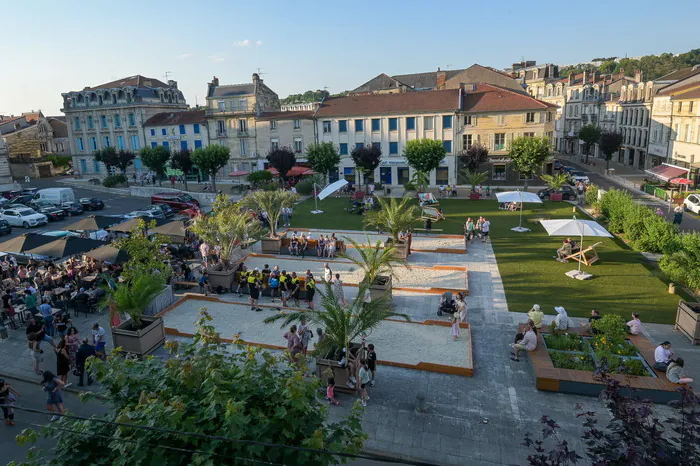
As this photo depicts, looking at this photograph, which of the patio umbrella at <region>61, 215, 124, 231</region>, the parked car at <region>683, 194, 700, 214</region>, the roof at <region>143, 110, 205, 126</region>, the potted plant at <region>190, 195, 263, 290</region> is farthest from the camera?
the roof at <region>143, 110, 205, 126</region>

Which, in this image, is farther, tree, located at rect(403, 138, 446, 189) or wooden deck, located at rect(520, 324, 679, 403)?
tree, located at rect(403, 138, 446, 189)

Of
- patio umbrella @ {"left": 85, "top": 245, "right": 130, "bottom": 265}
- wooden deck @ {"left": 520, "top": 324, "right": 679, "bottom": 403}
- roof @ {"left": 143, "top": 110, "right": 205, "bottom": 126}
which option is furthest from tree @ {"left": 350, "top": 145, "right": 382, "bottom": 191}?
wooden deck @ {"left": 520, "top": 324, "right": 679, "bottom": 403}

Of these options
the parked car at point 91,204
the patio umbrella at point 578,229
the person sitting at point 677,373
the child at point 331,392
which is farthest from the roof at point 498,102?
the child at point 331,392

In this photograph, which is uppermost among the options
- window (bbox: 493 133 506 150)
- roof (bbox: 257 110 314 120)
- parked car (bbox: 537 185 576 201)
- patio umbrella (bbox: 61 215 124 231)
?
roof (bbox: 257 110 314 120)

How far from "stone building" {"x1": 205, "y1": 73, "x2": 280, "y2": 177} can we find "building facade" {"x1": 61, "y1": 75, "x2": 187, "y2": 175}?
31.1ft

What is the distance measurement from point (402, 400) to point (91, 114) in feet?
202

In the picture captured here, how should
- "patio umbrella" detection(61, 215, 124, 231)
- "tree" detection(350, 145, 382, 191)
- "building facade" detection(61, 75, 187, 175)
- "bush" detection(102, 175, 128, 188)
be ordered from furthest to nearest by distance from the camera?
"building facade" detection(61, 75, 187, 175), "bush" detection(102, 175, 128, 188), "tree" detection(350, 145, 382, 191), "patio umbrella" detection(61, 215, 124, 231)

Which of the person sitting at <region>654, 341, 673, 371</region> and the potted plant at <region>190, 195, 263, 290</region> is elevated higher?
the potted plant at <region>190, 195, 263, 290</region>

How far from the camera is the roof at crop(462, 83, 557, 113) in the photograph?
44.1 metres

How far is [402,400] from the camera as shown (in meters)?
11.2

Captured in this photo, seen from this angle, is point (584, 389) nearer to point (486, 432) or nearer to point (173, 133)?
point (486, 432)

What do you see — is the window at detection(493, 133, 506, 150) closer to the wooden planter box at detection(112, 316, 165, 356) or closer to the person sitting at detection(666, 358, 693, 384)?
the person sitting at detection(666, 358, 693, 384)

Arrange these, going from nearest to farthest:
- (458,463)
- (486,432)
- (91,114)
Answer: (458,463) < (486,432) < (91,114)

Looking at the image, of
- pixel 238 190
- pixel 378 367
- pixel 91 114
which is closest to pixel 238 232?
pixel 378 367
